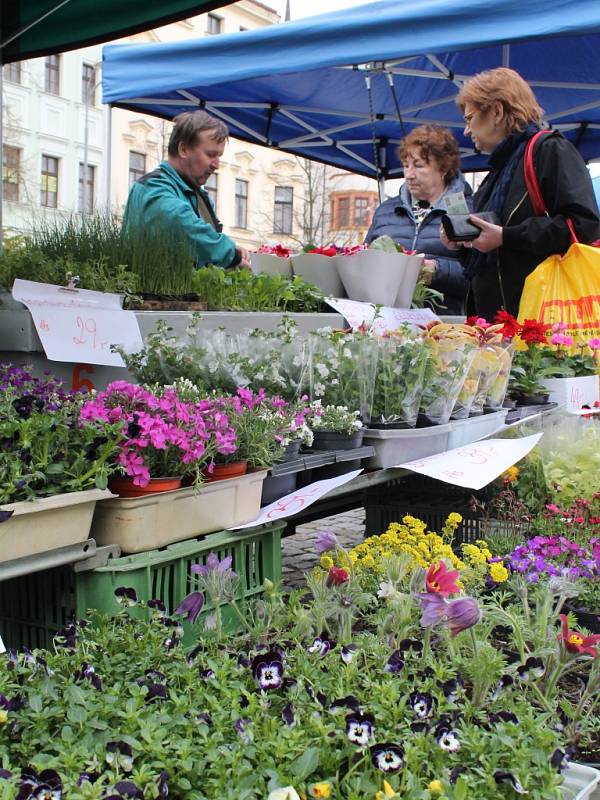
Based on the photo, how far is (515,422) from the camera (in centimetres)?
290

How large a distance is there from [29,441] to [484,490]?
176 cm

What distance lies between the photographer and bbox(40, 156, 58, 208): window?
29308 millimetres

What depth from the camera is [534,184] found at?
3.54 meters

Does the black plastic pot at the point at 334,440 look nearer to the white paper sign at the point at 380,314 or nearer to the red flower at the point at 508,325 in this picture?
the white paper sign at the point at 380,314

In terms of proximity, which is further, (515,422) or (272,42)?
(272,42)

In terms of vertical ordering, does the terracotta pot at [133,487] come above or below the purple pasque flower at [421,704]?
above

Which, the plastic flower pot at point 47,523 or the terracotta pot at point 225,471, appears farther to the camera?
the terracotta pot at point 225,471

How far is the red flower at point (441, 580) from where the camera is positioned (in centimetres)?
147

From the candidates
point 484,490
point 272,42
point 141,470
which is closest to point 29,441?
point 141,470

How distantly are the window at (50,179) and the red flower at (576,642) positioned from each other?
30.0 m

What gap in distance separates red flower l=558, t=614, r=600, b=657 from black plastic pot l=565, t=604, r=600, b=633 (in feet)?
1.49

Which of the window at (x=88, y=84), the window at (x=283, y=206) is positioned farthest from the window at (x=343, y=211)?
the window at (x=88, y=84)

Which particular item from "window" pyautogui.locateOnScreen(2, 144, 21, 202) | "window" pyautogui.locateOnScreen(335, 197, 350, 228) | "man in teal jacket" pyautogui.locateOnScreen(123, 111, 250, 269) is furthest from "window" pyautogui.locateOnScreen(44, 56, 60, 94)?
"man in teal jacket" pyautogui.locateOnScreen(123, 111, 250, 269)

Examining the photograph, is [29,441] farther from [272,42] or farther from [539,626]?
[272,42]
